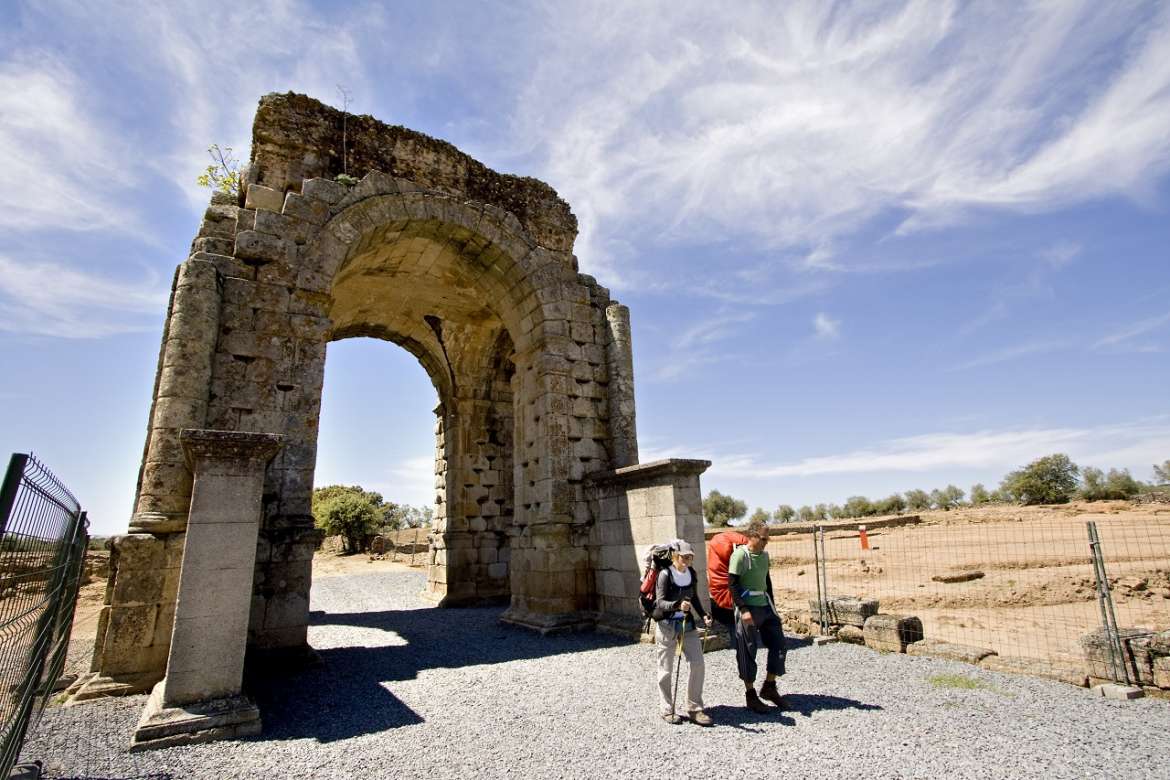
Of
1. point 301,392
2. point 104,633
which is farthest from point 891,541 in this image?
point 104,633

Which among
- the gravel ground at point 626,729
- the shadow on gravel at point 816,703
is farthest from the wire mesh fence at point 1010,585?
the shadow on gravel at point 816,703

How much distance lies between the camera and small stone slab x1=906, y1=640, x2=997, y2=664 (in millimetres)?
5879

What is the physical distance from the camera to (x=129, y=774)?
11.7 feet

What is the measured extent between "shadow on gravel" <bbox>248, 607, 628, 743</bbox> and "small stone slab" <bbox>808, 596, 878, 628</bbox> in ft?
8.69

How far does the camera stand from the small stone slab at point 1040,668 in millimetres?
5117

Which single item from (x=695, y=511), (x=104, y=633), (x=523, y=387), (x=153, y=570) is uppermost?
(x=523, y=387)

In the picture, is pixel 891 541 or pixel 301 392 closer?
pixel 301 392

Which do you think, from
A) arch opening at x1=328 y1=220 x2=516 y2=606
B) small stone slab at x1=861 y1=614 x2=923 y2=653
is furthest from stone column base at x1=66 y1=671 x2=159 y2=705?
small stone slab at x1=861 y1=614 x2=923 y2=653

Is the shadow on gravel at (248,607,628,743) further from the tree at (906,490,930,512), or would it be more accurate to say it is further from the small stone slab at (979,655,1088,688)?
the tree at (906,490,930,512)

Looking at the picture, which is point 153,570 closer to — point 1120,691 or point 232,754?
point 232,754

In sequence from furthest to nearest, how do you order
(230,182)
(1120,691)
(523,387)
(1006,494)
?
1. (1006,494)
2. (523,387)
3. (230,182)
4. (1120,691)

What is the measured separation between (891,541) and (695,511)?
65.0ft

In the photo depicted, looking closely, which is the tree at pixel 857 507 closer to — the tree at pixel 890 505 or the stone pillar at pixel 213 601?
the tree at pixel 890 505

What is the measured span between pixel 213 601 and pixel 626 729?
3.22 meters
